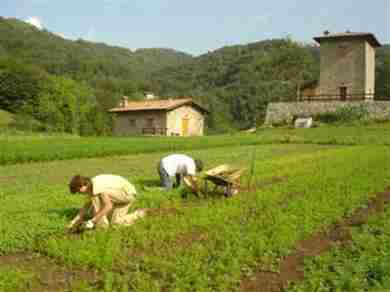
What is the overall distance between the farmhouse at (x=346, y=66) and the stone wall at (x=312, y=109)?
9.93 feet

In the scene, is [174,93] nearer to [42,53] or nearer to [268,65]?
[268,65]

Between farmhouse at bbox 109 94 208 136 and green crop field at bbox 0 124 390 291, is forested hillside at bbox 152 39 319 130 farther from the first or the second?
green crop field at bbox 0 124 390 291

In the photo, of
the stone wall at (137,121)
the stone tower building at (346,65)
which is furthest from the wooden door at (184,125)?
the stone tower building at (346,65)

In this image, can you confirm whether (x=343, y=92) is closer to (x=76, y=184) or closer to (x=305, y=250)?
(x=305, y=250)

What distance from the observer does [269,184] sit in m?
12.4

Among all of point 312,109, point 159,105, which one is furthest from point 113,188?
point 159,105

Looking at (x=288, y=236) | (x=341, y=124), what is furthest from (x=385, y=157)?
(x=341, y=124)

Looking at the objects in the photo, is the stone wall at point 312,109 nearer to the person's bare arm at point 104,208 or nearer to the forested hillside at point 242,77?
the forested hillside at point 242,77

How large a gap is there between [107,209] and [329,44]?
43.7m

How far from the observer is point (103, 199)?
23.9 feet

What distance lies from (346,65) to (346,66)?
4.0 inches

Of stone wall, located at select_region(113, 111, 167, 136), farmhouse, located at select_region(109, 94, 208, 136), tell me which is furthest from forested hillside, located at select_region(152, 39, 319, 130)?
stone wall, located at select_region(113, 111, 167, 136)

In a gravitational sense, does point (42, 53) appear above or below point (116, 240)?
above

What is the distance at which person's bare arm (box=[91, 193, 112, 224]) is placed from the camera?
7.21 metres
